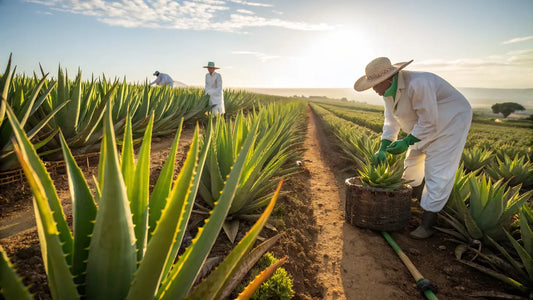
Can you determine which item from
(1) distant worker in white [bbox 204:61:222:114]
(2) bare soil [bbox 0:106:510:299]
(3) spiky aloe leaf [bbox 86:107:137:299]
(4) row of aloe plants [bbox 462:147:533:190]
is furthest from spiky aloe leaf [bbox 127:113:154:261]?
(1) distant worker in white [bbox 204:61:222:114]

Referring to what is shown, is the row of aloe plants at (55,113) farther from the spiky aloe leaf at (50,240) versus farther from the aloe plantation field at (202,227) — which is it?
the spiky aloe leaf at (50,240)

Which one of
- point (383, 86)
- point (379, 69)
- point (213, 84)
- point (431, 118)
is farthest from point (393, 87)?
point (213, 84)

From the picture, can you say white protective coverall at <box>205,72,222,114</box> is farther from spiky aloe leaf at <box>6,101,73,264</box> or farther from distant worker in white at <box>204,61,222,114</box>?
spiky aloe leaf at <box>6,101,73,264</box>

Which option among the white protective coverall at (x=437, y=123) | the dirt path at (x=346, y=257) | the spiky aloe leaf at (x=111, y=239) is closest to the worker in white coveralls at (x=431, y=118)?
the white protective coverall at (x=437, y=123)

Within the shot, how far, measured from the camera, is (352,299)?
1986mm

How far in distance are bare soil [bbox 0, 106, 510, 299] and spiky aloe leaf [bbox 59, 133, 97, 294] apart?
54 centimetres

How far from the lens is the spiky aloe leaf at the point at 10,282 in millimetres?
639

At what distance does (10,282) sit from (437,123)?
305 centimetres

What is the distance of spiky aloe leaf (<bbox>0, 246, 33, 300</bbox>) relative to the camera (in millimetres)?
639

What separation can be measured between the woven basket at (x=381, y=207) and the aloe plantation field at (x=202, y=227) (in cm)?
12

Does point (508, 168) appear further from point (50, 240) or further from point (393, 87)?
point (50, 240)

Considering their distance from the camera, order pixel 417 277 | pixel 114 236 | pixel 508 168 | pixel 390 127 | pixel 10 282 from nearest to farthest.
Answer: pixel 10 282, pixel 114 236, pixel 417 277, pixel 390 127, pixel 508 168

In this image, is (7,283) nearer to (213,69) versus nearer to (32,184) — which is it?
(32,184)

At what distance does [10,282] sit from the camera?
2.15ft
